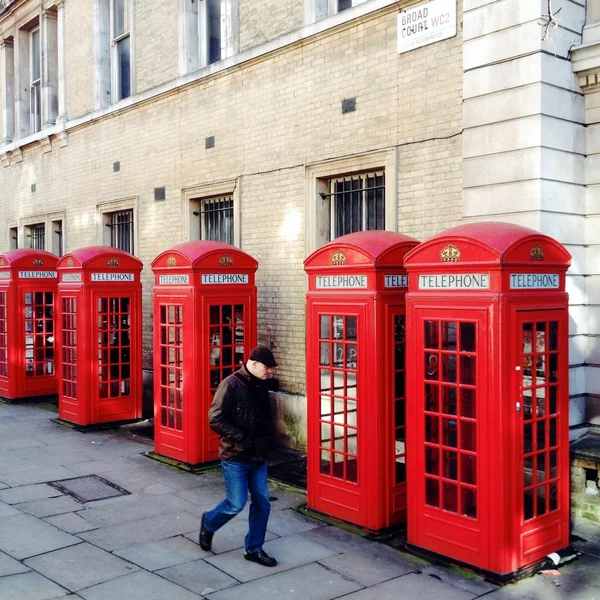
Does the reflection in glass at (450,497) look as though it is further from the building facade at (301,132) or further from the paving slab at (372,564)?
the building facade at (301,132)

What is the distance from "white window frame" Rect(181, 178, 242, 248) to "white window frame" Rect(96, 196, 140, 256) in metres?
1.59

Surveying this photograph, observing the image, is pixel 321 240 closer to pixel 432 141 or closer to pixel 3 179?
pixel 432 141

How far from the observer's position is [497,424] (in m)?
5.45

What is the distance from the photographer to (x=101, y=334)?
36.4ft

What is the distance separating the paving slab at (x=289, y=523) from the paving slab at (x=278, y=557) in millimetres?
158

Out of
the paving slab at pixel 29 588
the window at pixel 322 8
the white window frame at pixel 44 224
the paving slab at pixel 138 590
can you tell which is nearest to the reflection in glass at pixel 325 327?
the paving slab at pixel 138 590

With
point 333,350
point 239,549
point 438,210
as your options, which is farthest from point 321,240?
point 239,549

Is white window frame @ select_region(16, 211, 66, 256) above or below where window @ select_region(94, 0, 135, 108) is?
below

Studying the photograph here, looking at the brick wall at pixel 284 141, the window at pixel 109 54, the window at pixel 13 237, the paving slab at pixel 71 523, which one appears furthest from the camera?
the window at pixel 13 237

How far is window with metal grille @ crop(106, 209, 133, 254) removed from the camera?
13883mm

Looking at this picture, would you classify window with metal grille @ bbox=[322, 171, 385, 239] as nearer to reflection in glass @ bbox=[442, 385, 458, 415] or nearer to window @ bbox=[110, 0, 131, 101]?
reflection in glass @ bbox=[442, 385, 458, 415]

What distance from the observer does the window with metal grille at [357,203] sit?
29.7 ft

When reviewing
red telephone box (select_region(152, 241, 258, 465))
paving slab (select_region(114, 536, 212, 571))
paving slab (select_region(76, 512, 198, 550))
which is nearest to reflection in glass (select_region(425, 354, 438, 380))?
paving slab (select_region(114, 536, 212, 571))

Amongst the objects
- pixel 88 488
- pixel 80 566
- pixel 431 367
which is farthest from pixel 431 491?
pixel 88 488
